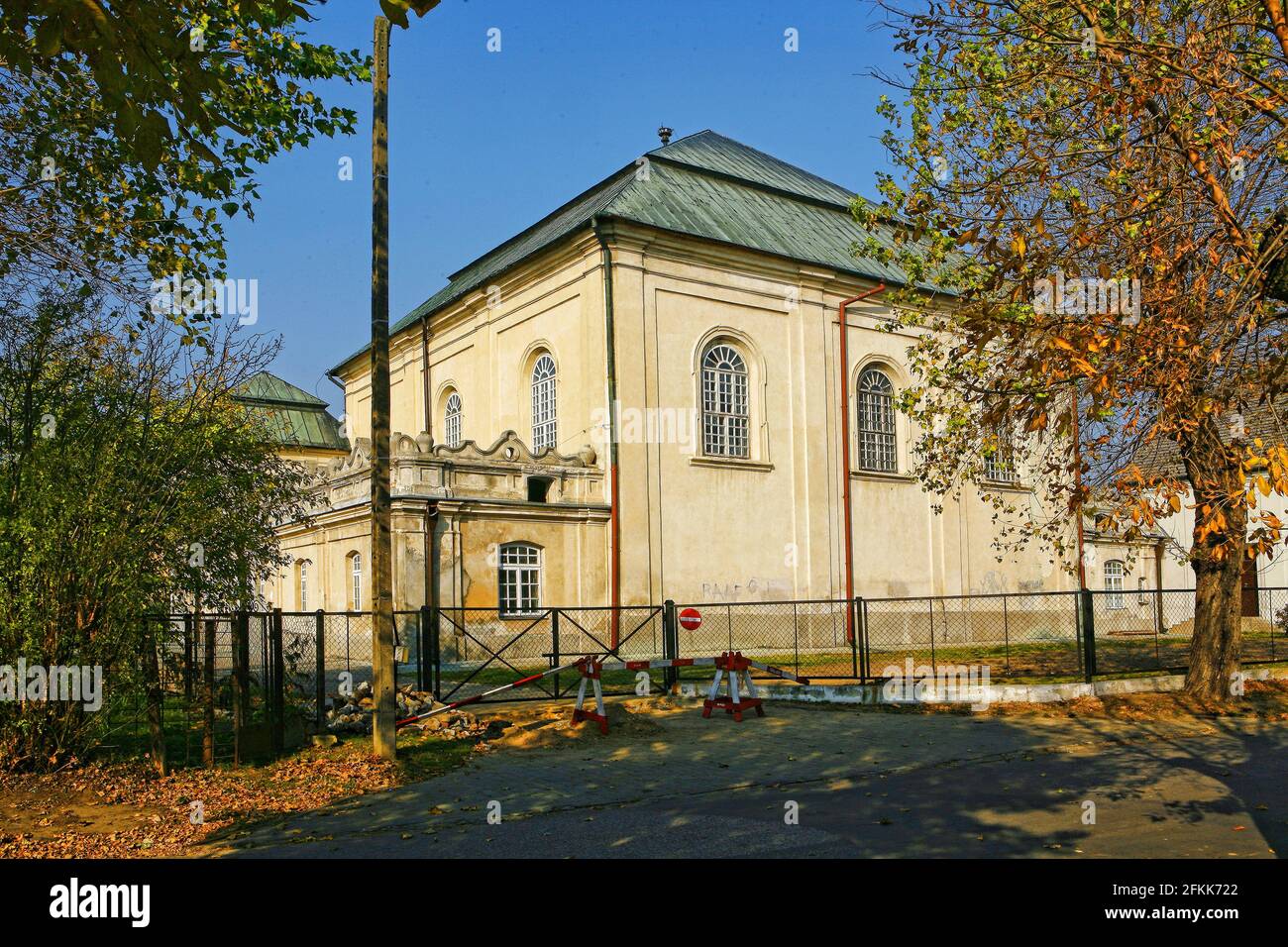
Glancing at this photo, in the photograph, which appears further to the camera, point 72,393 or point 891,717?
point 891,717

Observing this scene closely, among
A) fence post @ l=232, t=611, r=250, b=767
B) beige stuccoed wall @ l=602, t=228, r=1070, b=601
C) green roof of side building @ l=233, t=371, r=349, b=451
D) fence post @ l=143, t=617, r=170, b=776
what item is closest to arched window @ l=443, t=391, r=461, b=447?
beige stuccoed wall @ l=602, t=228, r=1070, b=601

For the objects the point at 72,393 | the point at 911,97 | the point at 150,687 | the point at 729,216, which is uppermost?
the point at 729,216

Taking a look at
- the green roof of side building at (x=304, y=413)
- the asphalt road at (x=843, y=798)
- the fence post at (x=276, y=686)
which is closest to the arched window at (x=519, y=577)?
the asphalt road at (x=843, y=798)

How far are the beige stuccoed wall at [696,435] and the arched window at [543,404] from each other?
31 centimetres

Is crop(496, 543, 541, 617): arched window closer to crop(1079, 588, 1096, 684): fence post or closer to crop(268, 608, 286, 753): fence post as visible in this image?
crop(1079, 588, 1096, 684): fence post

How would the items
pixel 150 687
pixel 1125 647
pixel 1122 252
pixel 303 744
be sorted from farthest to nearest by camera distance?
pixel 1125 647
pixel 1122 252
pixel 303 744
pixel 150 687

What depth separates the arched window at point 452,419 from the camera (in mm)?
33688

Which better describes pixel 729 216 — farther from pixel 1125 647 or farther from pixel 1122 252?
pixel 1122 252

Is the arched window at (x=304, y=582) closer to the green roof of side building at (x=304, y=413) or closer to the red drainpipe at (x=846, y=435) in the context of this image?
the red drainpipe at (x=846, y=435)

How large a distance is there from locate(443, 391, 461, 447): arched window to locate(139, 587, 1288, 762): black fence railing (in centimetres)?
943

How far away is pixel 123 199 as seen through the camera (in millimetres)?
12227

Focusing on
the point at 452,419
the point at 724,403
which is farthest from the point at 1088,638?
the point at 452,419
